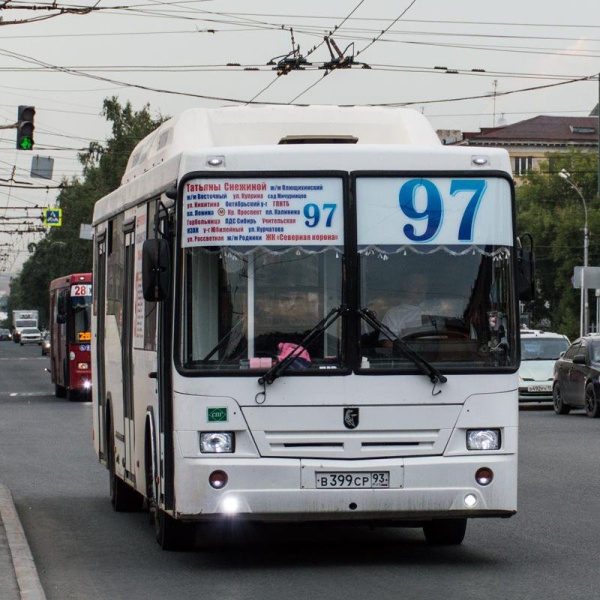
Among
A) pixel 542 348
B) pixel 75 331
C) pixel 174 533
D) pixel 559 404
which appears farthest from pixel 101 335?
pixel 75 331

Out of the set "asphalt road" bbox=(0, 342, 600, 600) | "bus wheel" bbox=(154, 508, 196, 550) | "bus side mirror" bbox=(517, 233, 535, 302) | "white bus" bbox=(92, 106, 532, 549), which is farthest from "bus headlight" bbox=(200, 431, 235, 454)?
"bus side mirror" bbox=(517, 233, 535, 302)

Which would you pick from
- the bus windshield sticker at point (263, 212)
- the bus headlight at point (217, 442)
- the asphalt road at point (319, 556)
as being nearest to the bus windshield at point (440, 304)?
the bus windshield sticker at point (263, 212)

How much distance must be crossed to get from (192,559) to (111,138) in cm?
9255

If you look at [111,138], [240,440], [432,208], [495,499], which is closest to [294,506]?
[240,440]

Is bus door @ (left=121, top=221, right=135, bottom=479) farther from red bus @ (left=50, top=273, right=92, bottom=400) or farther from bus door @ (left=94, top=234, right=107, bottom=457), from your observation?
red bus @ (left=50, top=273, right=92, bottom=400)

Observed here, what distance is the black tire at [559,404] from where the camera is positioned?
32.5 m

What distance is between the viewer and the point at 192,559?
10.8 metres

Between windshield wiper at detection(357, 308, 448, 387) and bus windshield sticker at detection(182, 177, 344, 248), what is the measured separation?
47 cm

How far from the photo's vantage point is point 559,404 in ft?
107

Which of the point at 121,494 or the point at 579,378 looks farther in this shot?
the point at 579,378

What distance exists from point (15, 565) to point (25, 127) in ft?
69.6

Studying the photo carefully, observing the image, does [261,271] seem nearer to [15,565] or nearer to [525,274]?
[525,274]

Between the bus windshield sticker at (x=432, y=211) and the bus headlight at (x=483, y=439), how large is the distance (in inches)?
44.9

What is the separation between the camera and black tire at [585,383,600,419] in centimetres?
3022
